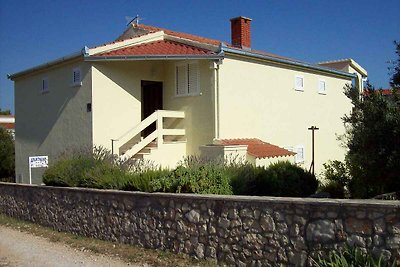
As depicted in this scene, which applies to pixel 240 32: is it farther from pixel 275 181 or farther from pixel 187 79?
pixel 275 181

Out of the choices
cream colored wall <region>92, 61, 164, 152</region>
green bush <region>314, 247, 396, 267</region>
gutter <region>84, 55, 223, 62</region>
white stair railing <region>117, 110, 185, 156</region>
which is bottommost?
green bush <region>314, 247, 396, 267</region>

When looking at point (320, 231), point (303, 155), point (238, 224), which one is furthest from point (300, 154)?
point (320, 231)

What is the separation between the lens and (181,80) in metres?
15.6

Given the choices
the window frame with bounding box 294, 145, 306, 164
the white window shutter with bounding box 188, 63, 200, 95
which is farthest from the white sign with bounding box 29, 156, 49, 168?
the window frame with bounding box 294, 145, 306, 164

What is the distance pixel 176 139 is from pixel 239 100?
244 cm

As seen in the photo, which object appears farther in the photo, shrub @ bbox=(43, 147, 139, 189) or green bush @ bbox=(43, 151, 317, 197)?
shrub @ bbox=(43, 147, 139, 189)

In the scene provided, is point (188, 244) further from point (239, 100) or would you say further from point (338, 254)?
point (239, 100)

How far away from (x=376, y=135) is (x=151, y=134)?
8.40 m

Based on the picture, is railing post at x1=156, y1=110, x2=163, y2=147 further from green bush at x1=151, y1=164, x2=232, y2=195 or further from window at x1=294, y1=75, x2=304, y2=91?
green bush at x1=151, y1=164, x2=232, y2=195

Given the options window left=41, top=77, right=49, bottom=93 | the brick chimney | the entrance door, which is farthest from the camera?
the brick chimney

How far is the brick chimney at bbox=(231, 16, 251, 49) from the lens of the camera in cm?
1862

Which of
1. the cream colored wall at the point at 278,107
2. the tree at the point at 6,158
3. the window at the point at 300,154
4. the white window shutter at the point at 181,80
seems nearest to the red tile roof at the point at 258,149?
the cream colored wall at the point at 278,107

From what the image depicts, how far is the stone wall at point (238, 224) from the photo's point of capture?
18.3ft

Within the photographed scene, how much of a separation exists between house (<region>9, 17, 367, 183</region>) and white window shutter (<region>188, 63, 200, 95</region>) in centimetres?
3
